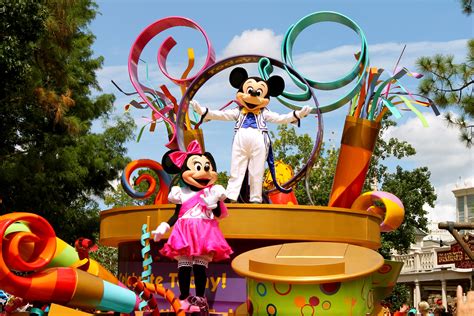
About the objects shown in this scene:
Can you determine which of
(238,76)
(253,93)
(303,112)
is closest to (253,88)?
(253,93)

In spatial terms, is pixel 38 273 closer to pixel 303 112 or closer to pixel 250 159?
pixel 250 159

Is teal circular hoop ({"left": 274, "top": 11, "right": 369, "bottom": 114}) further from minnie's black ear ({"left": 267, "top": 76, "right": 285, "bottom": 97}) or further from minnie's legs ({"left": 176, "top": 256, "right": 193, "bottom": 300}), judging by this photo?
minnie's legs ({"left": 176, "top": 256, "right": 193, "bottom": 300})

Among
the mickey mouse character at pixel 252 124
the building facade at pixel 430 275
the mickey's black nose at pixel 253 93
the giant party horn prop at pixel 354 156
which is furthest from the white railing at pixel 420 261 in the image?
the mickey's black nose at pixel 253 93

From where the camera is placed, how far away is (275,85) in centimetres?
911

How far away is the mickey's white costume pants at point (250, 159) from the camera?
8.92 metres

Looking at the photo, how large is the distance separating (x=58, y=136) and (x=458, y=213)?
31.1 meters

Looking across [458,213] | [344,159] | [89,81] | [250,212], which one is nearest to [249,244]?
[250,212]

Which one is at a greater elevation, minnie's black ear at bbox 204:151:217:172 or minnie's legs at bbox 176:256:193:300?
minnie's black ear at bbox 204:151:217:172

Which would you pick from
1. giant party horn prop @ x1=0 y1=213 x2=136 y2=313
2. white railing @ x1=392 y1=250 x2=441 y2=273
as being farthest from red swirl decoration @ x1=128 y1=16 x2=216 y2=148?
white railing @ x1=392 y1=250 x2=441 y2=273

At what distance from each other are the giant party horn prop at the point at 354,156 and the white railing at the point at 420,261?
1731cm

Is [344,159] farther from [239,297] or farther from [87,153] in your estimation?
[87,153]

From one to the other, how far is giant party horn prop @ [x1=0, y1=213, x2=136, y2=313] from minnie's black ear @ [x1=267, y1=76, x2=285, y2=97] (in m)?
4.38

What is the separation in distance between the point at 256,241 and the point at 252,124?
1510mm

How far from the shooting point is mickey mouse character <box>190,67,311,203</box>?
894cm
